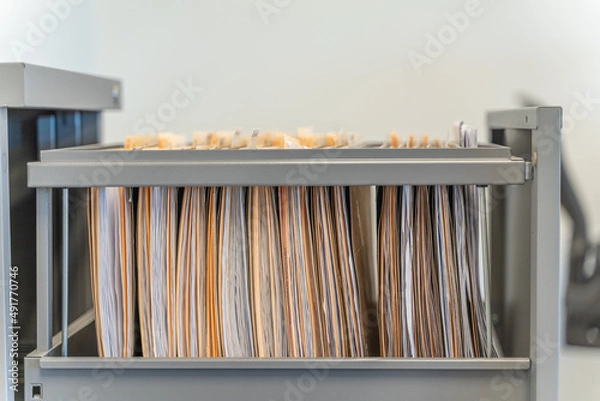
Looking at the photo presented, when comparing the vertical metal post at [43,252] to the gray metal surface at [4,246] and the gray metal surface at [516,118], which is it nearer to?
the gray metal surface at [4,246]

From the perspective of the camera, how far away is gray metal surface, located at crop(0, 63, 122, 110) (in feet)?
3.16

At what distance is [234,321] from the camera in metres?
1.03

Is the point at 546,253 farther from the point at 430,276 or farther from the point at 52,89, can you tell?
the point at 52,89

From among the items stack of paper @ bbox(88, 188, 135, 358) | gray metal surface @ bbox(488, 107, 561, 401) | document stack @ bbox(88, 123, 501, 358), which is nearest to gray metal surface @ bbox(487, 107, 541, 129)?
gray metal surface @ bbox(488, 107, 561, 401)

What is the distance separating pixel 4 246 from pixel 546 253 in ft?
2.40

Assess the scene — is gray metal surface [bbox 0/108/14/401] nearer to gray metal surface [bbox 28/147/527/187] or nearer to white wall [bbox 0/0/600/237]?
gray metal surface [bbox 28/147/527/187]

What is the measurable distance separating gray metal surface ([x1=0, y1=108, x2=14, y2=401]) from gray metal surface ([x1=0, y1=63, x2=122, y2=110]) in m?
0.03

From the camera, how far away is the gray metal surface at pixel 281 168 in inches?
36.5

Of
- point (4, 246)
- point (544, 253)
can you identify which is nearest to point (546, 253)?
point (544, 253)

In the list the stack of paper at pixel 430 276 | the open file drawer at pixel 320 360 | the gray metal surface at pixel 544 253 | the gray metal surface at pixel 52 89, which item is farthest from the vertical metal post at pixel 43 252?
the gray metal surface at pixel 544 253

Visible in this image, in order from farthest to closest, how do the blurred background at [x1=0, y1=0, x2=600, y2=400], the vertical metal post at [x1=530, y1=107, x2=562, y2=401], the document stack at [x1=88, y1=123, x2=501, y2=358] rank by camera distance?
the blurred background at [x1=0, y1=0, x2=600, y2=400] → the document stack at [x1=88, y1=123, x2=501, y2=358] → the vertical metal post at [x1=530, y1=107, x2=562, y2=401]

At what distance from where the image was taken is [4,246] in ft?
3.14

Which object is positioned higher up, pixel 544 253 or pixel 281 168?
pixel 281 168

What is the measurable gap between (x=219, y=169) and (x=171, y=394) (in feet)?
1.06
